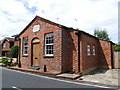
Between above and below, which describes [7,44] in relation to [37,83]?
above

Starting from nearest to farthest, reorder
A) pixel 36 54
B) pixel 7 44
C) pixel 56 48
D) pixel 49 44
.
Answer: pixel 56 48 → pixel 49 44 → pixel 36 54 → pixel 7 44

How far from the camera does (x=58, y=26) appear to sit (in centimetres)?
1048

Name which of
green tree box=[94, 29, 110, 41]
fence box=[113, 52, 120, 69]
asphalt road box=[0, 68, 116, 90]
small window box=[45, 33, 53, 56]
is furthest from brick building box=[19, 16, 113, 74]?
green tree box=[94, 29, 110, 41]

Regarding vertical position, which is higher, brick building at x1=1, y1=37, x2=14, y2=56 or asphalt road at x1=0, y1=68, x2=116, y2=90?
brick building at x1=1, y1=37, x2=14, y2=56

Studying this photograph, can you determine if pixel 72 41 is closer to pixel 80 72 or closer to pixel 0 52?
pixel 80 72

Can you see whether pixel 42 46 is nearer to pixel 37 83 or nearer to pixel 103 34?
pixel 37 83

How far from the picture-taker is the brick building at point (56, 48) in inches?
394

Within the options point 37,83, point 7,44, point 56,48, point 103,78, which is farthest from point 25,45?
point 7,44

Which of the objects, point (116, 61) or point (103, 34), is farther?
point (103, 34)

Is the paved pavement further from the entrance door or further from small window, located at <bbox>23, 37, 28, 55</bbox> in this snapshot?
small window, located at <bbox>23, 37, 28, 55</bbox>

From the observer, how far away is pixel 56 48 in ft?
34.2

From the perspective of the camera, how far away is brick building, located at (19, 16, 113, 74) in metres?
10.0

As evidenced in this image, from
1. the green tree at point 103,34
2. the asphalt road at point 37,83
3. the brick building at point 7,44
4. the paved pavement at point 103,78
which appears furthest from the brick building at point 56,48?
the green tree at point 103,34

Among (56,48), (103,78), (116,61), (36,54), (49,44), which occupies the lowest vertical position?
(103,78)
